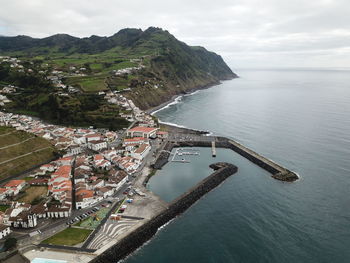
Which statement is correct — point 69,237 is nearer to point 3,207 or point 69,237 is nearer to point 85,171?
point 3,207

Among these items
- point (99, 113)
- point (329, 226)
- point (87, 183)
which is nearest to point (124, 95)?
point (99, 113)

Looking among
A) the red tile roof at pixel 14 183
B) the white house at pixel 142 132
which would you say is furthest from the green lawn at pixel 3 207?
the white house at pixel 142 132

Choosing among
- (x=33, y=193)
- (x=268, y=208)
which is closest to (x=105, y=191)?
(x=33, y=193)

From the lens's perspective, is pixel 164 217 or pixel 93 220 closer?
pixel 93 220

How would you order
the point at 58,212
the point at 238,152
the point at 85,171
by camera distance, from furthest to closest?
the point at 238,152, the point at 85,171, the point at 58,212

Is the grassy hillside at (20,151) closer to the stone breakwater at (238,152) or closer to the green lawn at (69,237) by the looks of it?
the green lawn at (69,237)
